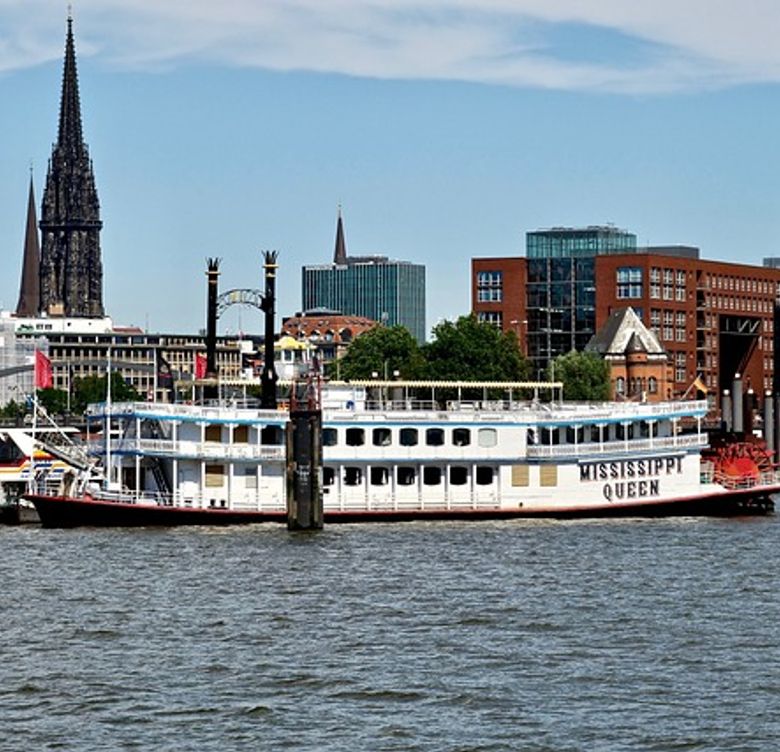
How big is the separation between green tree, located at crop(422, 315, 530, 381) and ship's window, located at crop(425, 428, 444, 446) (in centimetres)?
8599

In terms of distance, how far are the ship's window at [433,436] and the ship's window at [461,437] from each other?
58 cm

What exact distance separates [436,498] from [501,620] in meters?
34.0

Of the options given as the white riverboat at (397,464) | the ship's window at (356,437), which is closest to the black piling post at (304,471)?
the white riverboat at (397,464)

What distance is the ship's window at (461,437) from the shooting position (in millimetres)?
95750

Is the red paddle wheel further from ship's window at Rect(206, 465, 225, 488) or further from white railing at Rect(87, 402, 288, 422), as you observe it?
ship's window at Rect(206, 465, 225, 488)

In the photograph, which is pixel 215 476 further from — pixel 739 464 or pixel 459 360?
pixel 459 360

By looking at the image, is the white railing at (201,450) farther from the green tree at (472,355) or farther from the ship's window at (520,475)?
the green tree at (472,355)

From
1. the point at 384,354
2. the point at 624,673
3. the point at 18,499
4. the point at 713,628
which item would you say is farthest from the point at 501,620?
the point at 384,354

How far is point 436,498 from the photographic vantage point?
9569 cm

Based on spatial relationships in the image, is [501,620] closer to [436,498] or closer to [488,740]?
[488,740]

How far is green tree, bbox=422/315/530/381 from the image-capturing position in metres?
184

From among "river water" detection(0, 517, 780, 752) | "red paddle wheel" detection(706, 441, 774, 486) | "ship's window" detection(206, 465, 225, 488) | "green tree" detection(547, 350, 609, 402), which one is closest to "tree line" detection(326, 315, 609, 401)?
"green tree" detection(547, 350, 609, 402)

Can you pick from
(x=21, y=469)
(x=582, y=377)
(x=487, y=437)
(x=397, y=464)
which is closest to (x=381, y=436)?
(x=397, y=464)

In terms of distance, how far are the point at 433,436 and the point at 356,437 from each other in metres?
3.21
